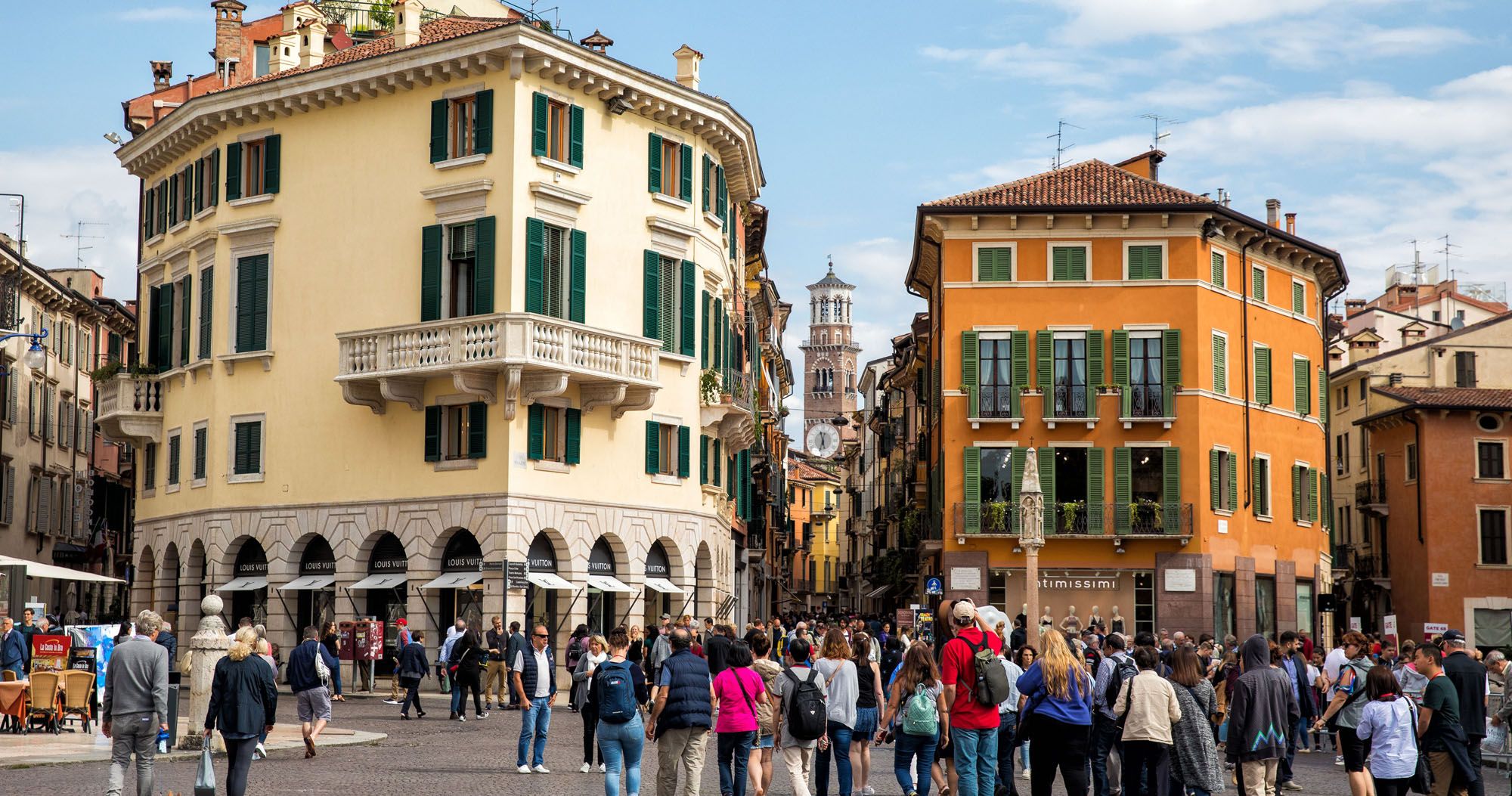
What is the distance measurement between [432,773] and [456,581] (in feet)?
53.1

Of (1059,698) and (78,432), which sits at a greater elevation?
(78,432)

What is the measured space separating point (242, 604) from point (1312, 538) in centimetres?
3088

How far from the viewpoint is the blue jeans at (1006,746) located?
1817 cm

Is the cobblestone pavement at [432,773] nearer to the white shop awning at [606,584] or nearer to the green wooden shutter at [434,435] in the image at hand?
the white shop awning at [606,584]

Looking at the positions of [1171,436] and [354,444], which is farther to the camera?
[1171,436]

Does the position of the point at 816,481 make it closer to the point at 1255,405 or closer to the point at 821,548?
the point at 821,548

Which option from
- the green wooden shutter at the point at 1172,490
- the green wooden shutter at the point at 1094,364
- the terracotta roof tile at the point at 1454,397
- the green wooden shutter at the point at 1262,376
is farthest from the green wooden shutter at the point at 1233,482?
the terracotta roof tile at the point at 1454,397

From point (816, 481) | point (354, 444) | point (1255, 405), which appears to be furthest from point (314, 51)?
point (816, 481)

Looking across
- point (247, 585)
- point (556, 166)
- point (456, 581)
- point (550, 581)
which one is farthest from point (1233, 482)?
point (247, 585)

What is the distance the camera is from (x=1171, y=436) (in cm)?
4719

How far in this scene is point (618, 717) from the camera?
15.9 m

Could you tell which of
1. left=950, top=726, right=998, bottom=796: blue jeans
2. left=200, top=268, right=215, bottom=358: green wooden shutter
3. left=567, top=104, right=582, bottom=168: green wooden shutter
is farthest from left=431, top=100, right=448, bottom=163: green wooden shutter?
left=950, top=726, right=998, bottom=796: blue jeans

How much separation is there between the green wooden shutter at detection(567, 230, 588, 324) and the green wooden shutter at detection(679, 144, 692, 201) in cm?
386

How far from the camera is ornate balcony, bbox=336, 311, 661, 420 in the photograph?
1414 inches
